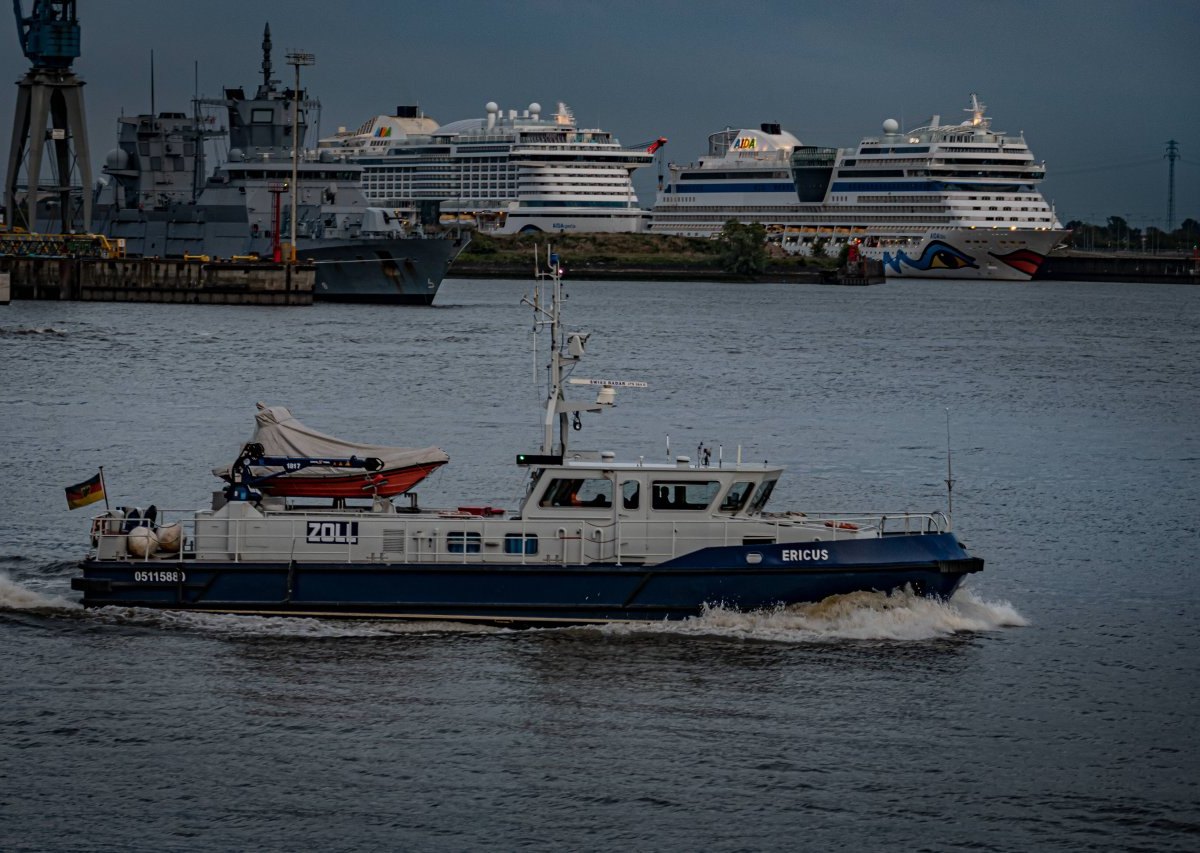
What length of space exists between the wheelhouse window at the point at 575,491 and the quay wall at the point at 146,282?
257ft

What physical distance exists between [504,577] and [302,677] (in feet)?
9.07

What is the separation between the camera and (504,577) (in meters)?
21.5

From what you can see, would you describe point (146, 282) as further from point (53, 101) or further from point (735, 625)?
point (735, 625)

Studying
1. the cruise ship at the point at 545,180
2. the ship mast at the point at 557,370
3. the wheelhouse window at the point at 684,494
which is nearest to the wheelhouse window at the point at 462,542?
the ship mast at the point at 557,370

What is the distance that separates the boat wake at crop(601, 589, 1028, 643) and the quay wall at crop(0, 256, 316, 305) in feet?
260

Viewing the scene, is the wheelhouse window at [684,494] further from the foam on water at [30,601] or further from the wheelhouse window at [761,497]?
the foam on water at [30,601]

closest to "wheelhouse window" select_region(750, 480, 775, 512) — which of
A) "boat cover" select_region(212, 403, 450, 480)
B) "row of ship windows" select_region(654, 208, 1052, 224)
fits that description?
"boat cover" select_region(212, 403, 450, 480)

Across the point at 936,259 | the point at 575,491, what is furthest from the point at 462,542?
the point at 936,259

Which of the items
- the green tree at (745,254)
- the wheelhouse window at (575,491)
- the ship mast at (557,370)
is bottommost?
the wheelhouse window at (575,491)

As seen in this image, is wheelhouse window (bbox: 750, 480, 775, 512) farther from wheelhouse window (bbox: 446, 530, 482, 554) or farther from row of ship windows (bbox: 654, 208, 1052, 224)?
row of ship windows (bbox: 654, 208, 1052, 224)

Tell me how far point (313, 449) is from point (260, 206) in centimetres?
8946

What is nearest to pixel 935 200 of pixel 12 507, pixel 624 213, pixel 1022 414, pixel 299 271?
pixel 624 213

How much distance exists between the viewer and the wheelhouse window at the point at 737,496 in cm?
2178

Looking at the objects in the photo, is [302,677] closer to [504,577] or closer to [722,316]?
[504,577]
